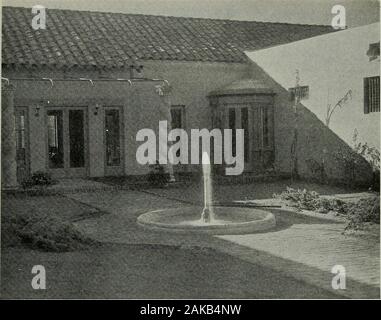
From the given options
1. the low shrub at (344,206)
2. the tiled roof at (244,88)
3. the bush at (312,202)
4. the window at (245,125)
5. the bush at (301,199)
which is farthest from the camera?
the window at (245,125)

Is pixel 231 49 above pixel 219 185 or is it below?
above

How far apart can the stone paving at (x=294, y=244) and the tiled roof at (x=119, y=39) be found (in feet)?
19.1

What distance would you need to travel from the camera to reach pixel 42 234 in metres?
6.95

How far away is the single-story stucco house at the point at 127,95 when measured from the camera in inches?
557

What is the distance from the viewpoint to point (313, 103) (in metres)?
13.9

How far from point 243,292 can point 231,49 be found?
12.4m

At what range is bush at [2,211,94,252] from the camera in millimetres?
6797

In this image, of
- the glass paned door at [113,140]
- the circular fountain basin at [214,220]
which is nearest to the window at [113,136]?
the glass paned door at [113,140]

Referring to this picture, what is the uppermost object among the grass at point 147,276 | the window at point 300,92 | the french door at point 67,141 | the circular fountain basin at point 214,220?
the window at point 300,92

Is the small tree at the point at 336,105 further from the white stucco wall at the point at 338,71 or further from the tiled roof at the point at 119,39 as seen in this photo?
the tiled roof at the point at 119,39
